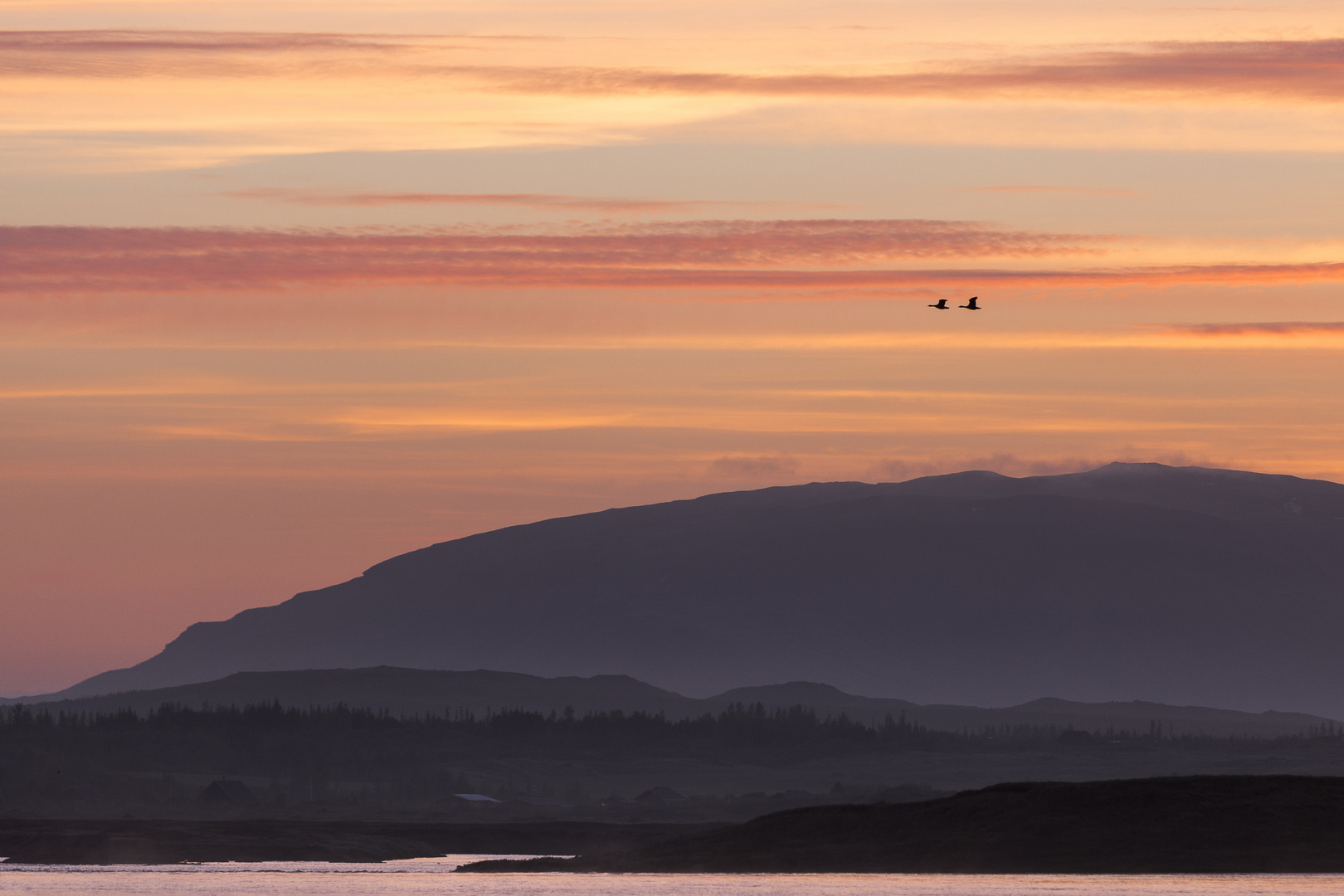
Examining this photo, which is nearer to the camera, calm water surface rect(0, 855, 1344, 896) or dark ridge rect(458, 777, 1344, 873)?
calm water surface rect(0, 855, 1344, 896)

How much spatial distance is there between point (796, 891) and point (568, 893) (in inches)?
784

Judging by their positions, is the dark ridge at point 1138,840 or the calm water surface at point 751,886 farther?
the dark ridge at point 1138,840

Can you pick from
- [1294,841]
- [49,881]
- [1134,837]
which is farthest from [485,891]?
[1294,841]

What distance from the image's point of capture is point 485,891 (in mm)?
180625

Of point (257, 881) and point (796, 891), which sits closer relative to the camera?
point (796, 891)

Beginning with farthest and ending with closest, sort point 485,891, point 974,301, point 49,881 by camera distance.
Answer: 1. point 49,881
2. point 485,891
3. point 974,301

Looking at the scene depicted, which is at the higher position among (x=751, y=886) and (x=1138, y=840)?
(x=1138, y=840)

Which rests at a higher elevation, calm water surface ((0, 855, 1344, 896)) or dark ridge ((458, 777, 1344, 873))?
dark ridge ((458, 777, 1344, 873))

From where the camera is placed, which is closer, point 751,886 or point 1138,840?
point 751,886

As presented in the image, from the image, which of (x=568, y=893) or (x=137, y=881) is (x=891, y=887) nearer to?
(x=568, y=893)

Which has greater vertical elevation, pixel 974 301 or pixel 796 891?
pixel 974 301

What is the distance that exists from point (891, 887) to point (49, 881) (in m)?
78.7

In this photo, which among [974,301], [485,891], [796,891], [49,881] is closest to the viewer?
[974,301]

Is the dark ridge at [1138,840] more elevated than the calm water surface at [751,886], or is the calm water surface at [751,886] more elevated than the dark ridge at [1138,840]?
the dark ridge at [1138,840]
